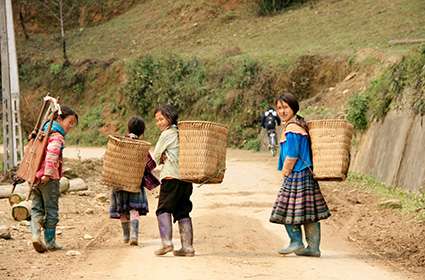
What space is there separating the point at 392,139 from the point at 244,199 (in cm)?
329

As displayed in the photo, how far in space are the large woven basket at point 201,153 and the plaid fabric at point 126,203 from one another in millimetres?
1448

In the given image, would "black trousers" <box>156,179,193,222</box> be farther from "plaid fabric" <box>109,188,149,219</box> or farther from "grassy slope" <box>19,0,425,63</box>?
"grassy slope" <box>19,0,425,63</box>

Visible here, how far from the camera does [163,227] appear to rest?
10.5 meters

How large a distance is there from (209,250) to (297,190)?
1404 mm

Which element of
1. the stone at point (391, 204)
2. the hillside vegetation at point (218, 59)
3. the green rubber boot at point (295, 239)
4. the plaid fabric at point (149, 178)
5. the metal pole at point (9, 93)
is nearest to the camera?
the green rubber boot at point (295, 239)

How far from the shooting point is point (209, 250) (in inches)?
432

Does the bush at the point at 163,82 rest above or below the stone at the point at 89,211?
above

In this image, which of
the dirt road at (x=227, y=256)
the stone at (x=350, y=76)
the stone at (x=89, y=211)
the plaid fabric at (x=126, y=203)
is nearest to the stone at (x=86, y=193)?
the stone at (x=89, y=211)

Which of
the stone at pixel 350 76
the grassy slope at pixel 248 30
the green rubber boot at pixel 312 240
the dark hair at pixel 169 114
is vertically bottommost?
the green rubber boot at pixel 312 240

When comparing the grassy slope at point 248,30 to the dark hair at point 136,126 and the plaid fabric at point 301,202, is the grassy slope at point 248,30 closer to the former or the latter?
the dark hair at point 136,126

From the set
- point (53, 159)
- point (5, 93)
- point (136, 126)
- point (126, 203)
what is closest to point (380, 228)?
point (126, 203)

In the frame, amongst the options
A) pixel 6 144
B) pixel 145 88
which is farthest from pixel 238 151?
pixel 6 144

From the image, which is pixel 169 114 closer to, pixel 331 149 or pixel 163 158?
pixel 163 158

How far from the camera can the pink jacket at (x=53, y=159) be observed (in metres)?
10.7
